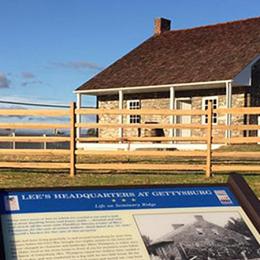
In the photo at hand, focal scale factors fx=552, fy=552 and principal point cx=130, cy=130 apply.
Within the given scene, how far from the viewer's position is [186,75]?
77.7 ft

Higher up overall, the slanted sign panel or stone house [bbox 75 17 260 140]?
stone house [bbox 75 17 260 140]

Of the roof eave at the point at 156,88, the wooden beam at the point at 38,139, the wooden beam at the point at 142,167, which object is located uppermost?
the roof eave at the point at 156,88

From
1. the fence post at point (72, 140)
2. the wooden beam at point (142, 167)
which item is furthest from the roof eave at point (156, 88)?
the fence post at point (72, 140)

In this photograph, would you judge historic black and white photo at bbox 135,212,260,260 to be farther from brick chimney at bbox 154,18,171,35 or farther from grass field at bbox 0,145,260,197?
brick chimney at bbox 154,18,171,35

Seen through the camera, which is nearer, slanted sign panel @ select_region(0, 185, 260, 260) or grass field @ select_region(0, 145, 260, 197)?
slanted sign panel @ select_region(0, 185, 260, 260)

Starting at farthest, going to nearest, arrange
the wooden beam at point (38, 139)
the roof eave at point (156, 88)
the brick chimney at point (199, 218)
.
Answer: the roof eave at point (156, 88), the wooden beam at point (38, 139), the brick chimney at point (199, 218)

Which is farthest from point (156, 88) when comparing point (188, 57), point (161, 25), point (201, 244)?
point (201, 244)

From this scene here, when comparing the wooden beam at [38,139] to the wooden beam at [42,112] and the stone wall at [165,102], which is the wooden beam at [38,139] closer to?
the wooden beam at [42,112]

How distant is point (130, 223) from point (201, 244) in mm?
430

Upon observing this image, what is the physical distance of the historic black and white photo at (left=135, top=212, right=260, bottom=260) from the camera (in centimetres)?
309

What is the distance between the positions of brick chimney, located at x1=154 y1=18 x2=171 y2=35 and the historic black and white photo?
90.9 feet

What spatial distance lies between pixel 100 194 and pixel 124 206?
0.19 m

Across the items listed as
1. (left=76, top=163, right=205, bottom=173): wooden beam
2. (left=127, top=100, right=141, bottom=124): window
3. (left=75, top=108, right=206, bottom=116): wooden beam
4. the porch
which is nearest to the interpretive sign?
(left=76, top=163, right=205, bottom=173): wooden beam

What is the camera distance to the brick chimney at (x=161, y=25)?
30434mm
